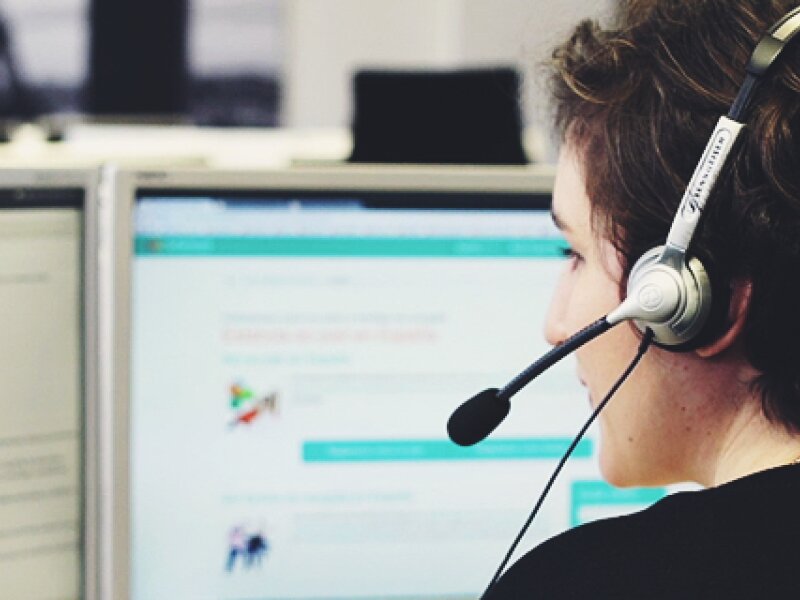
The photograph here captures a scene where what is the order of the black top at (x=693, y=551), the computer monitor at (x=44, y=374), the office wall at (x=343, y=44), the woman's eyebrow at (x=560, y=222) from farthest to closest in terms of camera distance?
the office wall at (x=343, y=44) → the computer monitor at (x=44, y=374) → the woman's eyebrow at (x=560, y=222) → the black top at (x=693, y=551)

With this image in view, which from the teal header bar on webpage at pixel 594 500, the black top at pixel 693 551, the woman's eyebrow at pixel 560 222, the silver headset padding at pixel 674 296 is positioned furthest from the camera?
the teal header bar on webpage at pixel 594 500

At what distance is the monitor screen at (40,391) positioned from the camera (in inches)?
42.3

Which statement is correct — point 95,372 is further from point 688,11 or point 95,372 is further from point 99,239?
point 688,11

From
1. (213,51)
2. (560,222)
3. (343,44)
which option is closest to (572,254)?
(560,222)

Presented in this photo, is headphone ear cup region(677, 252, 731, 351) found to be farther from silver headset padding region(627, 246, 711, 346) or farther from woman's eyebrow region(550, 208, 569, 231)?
woman's eyebrow region(550, 208, 569, 231)

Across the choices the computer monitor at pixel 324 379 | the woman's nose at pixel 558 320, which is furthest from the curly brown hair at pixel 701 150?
the computer monitor at pixel 324 379

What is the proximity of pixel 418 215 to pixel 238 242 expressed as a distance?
5.8 inches

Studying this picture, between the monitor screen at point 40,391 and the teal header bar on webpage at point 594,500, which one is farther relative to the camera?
the teal header bar on webpage at point 594,500

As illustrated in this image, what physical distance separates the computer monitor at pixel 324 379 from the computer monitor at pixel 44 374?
0.13 ft

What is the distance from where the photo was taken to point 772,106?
0.81m

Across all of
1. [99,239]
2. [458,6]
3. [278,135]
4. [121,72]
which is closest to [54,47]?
[121,72]

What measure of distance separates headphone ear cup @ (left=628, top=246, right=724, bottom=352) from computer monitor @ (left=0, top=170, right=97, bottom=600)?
47cm

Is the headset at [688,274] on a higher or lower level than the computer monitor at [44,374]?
higher

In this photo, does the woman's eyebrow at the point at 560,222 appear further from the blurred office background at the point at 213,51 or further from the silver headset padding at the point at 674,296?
the blurred office background at the point at 213,51
